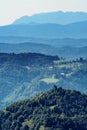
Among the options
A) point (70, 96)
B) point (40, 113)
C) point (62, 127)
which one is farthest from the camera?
point (70, 96)

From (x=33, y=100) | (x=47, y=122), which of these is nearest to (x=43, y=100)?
(x=33, y=100)

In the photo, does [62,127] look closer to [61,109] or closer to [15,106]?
[61,109]

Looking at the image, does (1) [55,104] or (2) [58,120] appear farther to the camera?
(1) [55,104]

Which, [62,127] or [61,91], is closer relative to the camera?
[62,127]

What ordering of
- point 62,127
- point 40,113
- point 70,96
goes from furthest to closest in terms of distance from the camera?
point 70,96
point 40,113
point 62,127

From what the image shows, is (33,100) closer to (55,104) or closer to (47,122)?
(55,104)

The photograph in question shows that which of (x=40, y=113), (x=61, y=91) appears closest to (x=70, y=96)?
(x=61, y=91)
